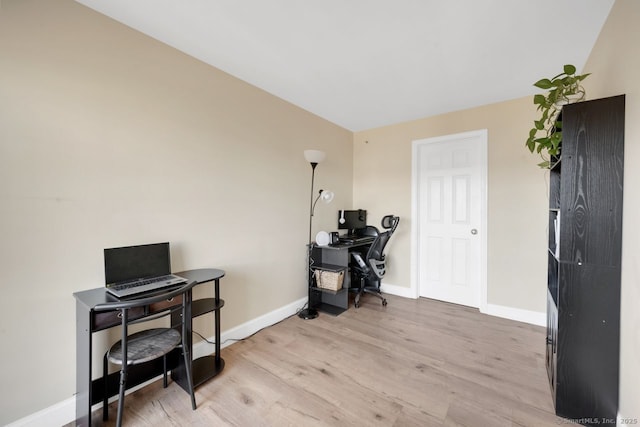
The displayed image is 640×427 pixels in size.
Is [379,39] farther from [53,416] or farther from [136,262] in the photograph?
[53,416]

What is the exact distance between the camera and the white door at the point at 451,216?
124 inches

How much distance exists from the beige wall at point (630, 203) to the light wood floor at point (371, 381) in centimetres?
51

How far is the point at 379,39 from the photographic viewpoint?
186 cm

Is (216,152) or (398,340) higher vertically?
(216,152)

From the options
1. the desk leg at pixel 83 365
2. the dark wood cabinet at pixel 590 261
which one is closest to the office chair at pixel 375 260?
the dark wood cabinet at pixel 590 261

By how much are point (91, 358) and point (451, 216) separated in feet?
12.0

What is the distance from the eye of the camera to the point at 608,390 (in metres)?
1.41

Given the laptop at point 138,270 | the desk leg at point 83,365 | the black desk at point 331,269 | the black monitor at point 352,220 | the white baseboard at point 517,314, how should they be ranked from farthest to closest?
the black monitor at point 352,220 < the black desk at point 331,269 < the white baseboard at point 517,314 < the laptop at point 138,270 < the desk leg at point 83,365

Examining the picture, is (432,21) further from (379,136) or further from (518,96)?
(379,136)

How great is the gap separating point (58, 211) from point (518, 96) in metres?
4.18

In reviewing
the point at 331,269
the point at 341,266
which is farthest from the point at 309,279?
the point at 341,266

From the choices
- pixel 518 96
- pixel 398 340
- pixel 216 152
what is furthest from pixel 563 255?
pixel 216 152

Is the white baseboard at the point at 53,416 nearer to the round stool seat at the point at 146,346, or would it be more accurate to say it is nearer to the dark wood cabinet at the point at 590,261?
the round stool seat at the point at 146,346

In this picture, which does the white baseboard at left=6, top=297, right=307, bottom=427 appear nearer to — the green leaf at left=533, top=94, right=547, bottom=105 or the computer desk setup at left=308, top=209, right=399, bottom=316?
the computer desk setup at left=308, top=209, right=399, bottom=316
